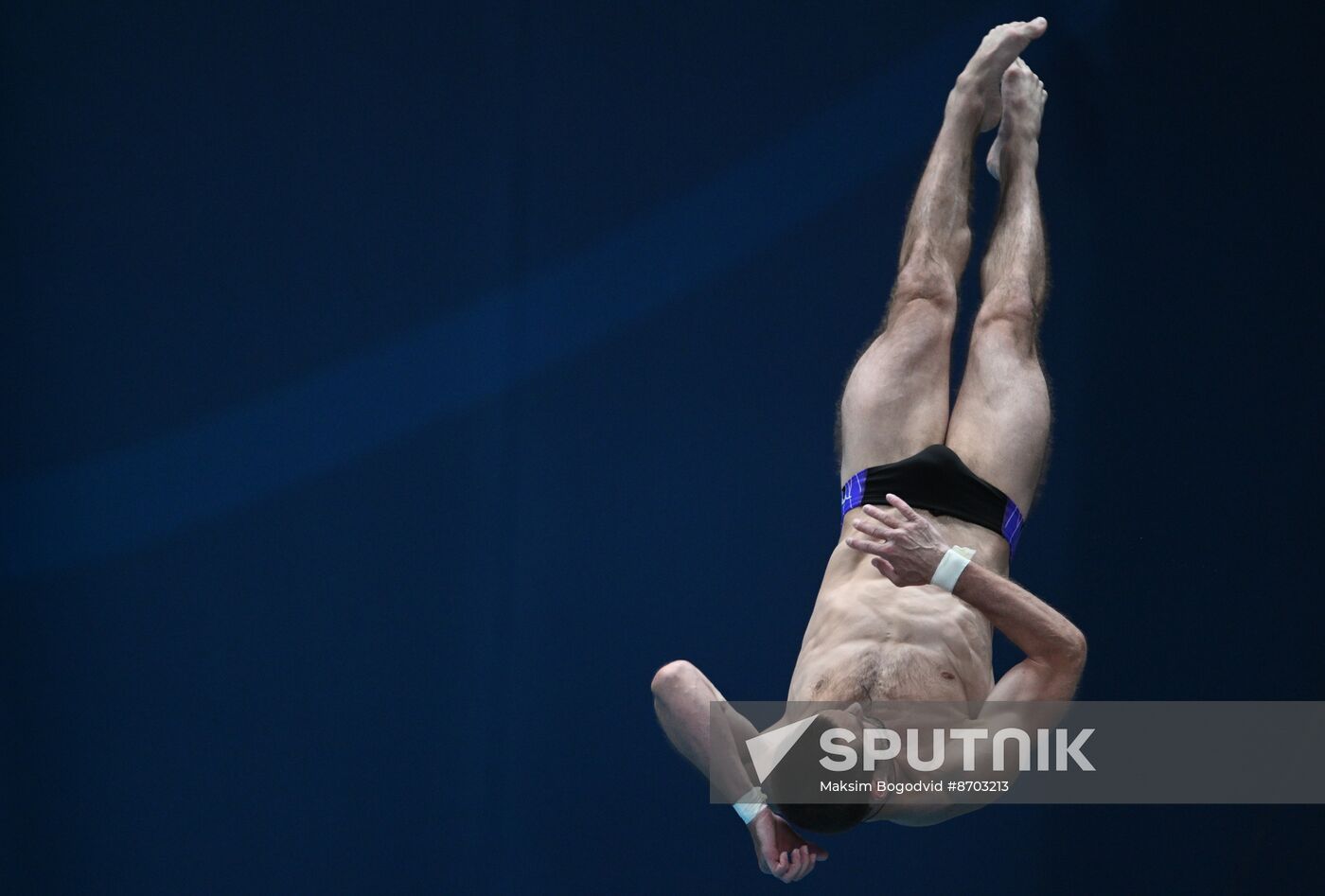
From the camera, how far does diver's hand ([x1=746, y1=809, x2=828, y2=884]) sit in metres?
3.03

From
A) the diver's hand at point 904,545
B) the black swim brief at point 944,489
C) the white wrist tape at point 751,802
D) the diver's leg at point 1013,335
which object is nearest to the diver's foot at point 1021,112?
the diver's leg at point 1013,335

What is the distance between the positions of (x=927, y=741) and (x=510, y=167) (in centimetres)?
193

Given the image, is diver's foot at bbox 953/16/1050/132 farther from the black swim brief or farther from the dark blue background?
the black swim brief

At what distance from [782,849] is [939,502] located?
0.89 meters

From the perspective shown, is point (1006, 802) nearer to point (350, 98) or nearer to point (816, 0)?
point (816, 0)

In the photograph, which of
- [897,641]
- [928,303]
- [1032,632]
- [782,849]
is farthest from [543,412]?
[1032,632]

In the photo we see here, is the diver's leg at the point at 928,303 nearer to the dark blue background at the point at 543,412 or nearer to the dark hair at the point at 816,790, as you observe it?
the dark blue background at the point at 543,412

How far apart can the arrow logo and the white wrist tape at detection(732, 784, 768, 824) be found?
4 cm

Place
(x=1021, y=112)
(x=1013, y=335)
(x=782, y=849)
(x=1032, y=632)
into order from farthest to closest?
(x=1021, y=112), (x=1013, y=335), (x=782, y=849), (x=1032, y=632)

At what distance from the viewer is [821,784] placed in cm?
280

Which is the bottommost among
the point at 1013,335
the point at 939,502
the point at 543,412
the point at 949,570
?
the point at 949,570

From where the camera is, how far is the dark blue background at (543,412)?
3.79 m

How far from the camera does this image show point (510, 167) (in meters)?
3.86

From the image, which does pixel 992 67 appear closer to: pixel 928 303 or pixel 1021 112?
pixel 1021 112
